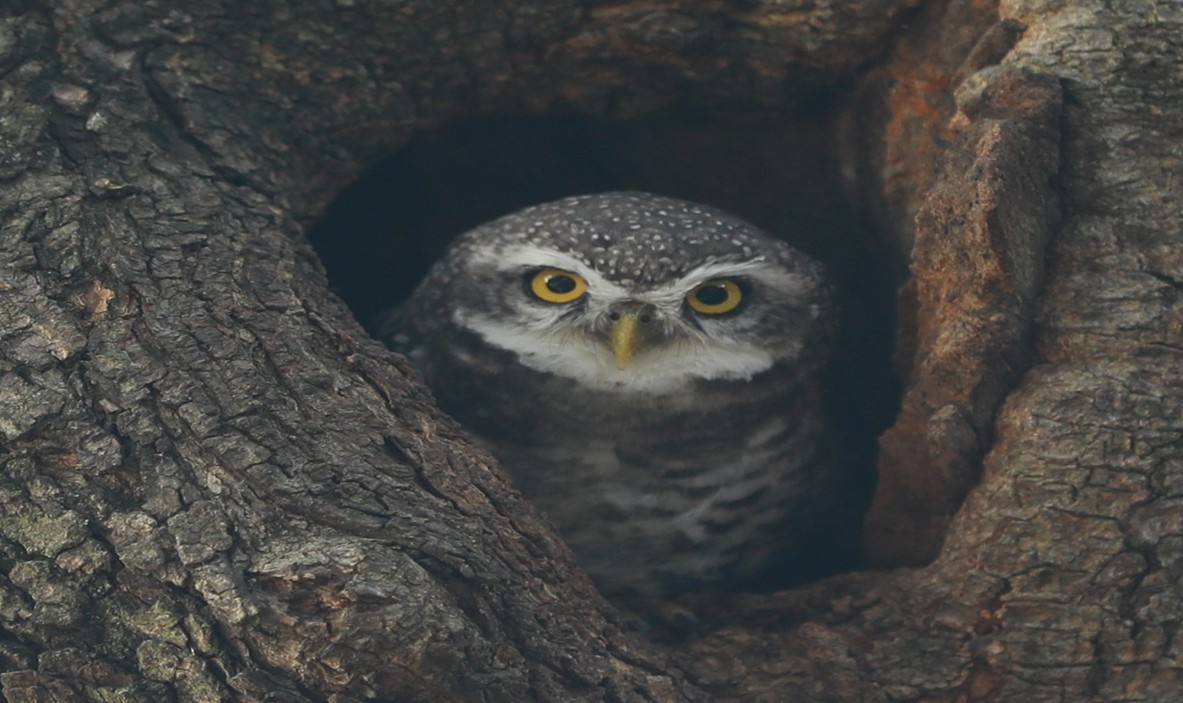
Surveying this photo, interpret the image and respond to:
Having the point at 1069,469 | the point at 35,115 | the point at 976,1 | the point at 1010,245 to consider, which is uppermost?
the point at 976,1

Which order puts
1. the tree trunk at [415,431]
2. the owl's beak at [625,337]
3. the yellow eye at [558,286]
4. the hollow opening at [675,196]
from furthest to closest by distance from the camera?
the hollow opening at [675,196]
the yellow eye at [558,286]
the owl's beak at [625,337]
the tree trunk at [415,431]

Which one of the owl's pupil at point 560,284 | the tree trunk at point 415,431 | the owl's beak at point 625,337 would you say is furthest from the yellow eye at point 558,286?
the tree trunk at point 415,431

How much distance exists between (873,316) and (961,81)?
99 centimetres

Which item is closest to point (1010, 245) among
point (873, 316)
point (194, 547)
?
point (873, 316)

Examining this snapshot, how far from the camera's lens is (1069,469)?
2400mm

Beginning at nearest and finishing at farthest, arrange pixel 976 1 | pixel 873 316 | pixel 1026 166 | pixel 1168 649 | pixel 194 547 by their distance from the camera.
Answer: pixel 194 547, pixel 1168 649, pixel 1026 166, pixel 976 1, pixel 873 316

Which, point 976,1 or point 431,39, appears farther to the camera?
point 431,39

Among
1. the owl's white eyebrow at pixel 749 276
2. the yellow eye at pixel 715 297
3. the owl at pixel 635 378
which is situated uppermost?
the owl's white eyebrow at pixel 749 276

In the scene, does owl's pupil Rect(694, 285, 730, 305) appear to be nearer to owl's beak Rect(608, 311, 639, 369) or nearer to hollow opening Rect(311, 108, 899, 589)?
owl's beak Rect(608, 311, 639, 369)

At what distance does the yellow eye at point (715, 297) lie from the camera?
119 inches

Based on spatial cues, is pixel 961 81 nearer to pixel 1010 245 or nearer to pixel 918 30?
pixel 918 30

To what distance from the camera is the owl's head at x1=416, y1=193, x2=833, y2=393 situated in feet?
9.68

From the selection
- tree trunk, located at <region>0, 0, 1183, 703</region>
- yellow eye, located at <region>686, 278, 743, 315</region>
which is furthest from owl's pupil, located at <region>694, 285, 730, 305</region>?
tree trunk, located at <region>0, 0, 1183, 703</region>

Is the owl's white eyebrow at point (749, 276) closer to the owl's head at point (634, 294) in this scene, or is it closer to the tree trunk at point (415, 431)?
the owl's head at point (634, 294)
